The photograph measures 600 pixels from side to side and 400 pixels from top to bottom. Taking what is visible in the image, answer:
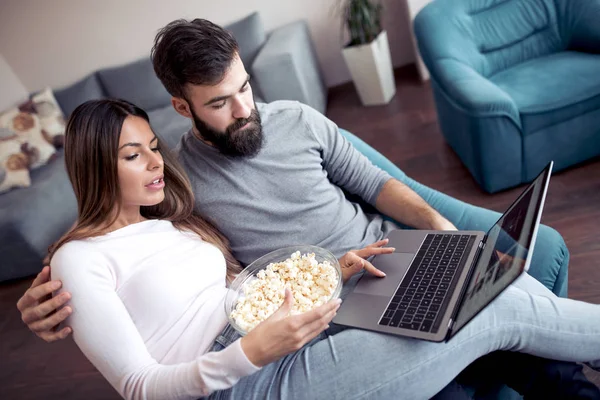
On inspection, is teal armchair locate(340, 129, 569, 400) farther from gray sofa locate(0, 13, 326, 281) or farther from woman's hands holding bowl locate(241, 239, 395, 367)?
gray sofa locate(0, 13, 326, 281)

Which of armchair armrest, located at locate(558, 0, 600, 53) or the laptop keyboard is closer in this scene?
the laptop keyboard

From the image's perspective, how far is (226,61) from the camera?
1.14m

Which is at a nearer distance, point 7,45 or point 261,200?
point 261,200

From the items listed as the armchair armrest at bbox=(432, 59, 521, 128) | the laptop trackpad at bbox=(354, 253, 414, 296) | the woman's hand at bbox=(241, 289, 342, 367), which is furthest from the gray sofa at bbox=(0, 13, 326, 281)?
the woman's hand at bbox=(241, 289, 342, 367)

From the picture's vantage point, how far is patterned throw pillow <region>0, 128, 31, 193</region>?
2898 mm

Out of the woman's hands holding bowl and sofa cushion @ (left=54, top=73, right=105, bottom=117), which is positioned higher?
sofa cushion @ (left=54, top=73, right=105, bottom=117)

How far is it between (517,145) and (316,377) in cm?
145

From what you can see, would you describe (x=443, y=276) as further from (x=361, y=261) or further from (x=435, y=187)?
(x=435, y=187)

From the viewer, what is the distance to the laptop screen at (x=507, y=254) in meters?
0.73

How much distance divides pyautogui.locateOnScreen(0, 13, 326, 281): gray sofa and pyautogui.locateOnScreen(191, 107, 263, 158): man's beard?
1420 millimetres

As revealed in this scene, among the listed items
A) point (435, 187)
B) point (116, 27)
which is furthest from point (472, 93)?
point (116, 27)

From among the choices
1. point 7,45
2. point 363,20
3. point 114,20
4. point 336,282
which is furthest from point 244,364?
point 7,45

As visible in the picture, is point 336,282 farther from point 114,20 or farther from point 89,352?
point 114,20

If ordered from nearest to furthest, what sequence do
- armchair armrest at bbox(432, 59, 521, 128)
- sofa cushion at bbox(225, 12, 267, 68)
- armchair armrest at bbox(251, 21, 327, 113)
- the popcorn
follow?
the popcorn → armchair armrest at bbox(432, 59, 521, 128) → armchair armrest at bbox(251, 21, 327, 113) → sofa cushion at bbox(225, 12, 267, 68)
